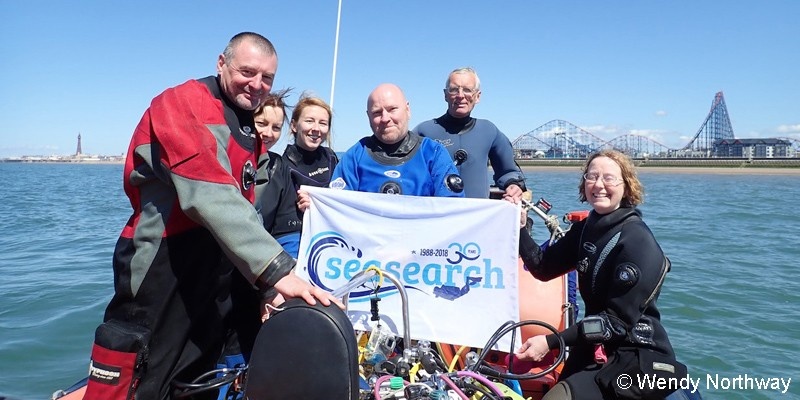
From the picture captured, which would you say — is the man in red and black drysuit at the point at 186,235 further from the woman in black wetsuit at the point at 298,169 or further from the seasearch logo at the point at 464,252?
the seasearch logo at the point at 464,252

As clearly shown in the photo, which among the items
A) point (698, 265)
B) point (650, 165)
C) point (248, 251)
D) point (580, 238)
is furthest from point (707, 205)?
point (650, 165)

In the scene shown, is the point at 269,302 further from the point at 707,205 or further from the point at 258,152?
the point at 707,205

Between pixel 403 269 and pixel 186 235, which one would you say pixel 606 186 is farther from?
pixel 186 235

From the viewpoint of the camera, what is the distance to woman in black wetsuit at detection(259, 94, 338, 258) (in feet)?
11.7

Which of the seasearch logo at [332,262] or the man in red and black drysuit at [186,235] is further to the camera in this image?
the seasearch logo at [332,262]

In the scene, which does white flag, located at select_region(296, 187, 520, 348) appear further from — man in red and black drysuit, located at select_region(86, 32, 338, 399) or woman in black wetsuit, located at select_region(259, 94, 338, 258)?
man in red and black drysuit, located at select_region(86, 32, 338, 399)

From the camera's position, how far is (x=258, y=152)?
2375 mm

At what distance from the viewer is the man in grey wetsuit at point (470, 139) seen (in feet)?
13.9

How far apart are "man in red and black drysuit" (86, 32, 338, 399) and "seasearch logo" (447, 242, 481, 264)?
1495mm

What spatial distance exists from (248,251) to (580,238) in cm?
193

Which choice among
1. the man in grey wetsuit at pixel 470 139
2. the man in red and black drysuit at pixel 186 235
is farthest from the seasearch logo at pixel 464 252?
the man in red and black drysuit at pixel 186 235

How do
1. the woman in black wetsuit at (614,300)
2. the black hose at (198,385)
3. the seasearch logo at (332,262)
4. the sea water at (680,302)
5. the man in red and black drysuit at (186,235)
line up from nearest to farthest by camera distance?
the man in red and black drysuit at (186,235) → the black hose at (198,385) → the woman in black wetsuit at (614,300) → the seasearch logo at (332,262) → the sea water at (680,302)

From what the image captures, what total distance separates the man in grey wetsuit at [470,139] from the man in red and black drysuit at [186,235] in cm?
237

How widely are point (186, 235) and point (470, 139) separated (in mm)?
2814
